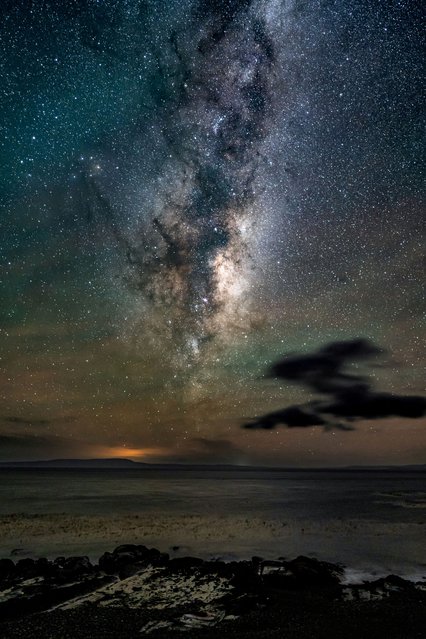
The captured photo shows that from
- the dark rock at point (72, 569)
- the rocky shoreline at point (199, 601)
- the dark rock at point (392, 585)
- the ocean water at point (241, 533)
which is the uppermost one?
the dark rock at point (72, 569)

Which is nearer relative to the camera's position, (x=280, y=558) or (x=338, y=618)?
Result: (x=338, y=618)

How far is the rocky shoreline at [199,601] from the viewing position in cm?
1231

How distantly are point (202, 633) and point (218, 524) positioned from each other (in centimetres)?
2787

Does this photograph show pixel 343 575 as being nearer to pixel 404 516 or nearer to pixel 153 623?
pixel 153 623

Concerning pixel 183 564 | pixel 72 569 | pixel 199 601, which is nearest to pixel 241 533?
pixel 183 564

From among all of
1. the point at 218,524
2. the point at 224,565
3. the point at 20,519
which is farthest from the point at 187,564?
the point at 20,519

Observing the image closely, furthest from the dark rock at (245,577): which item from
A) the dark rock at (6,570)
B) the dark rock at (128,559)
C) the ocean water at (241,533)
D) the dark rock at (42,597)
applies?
the dark rock at (6,570)

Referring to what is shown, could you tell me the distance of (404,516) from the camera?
154ft

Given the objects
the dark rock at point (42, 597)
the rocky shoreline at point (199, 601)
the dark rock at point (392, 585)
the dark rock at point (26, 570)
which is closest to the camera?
the rocky shoreline at point (199, 601)

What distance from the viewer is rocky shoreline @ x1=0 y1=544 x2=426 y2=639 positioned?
1231 centimetres

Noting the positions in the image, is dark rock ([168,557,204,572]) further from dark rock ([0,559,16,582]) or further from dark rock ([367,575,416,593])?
dark rock ([367,575,416,593])

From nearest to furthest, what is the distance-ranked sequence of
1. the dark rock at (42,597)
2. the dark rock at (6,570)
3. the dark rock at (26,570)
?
the dark rock at (42,597), the dark rock at (6,570), the dark rock at (26,570)

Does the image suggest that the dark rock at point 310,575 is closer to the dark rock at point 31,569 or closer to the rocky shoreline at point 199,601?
the rocky shoreline at point 199,601

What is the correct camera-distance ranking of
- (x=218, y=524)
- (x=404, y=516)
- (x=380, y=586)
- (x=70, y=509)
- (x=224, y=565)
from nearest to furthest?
(x=380, y=586) → (x=224, y=565) → (x=218, y=524) → (x=404, y=516) → (x=70, y=509)
